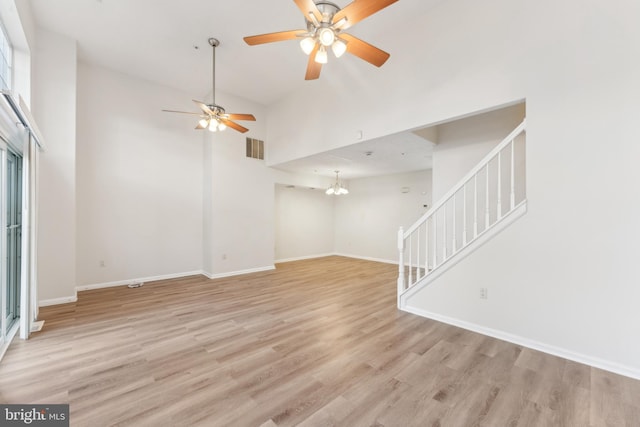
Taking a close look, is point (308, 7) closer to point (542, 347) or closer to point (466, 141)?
point (466, 141)

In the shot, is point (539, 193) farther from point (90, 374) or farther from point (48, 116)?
point (48, 116)

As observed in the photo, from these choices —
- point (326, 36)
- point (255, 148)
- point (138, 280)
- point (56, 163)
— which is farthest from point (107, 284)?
point (326, 36)

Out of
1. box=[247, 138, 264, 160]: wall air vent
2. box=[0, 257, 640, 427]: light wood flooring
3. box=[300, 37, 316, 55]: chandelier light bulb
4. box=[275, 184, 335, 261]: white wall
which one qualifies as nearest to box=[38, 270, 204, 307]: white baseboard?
box=[0, 257, 640, 427]: light wood flooring

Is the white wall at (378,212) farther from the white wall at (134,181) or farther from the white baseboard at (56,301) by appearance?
the white baseboard at (56,301)

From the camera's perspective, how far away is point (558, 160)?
255cm

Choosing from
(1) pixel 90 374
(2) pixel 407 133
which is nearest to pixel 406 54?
(2) pixel 407 133

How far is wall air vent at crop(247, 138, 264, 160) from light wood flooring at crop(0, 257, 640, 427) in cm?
372

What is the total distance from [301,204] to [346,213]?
1.63 meters

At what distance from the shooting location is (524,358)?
248cm

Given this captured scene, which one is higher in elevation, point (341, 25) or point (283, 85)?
point (283, 85)

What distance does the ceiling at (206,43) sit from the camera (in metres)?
3.43

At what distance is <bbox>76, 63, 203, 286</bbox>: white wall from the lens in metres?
A: 4.67

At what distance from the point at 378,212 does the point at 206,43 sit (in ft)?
19.4

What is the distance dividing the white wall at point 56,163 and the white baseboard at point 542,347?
5.38 m
